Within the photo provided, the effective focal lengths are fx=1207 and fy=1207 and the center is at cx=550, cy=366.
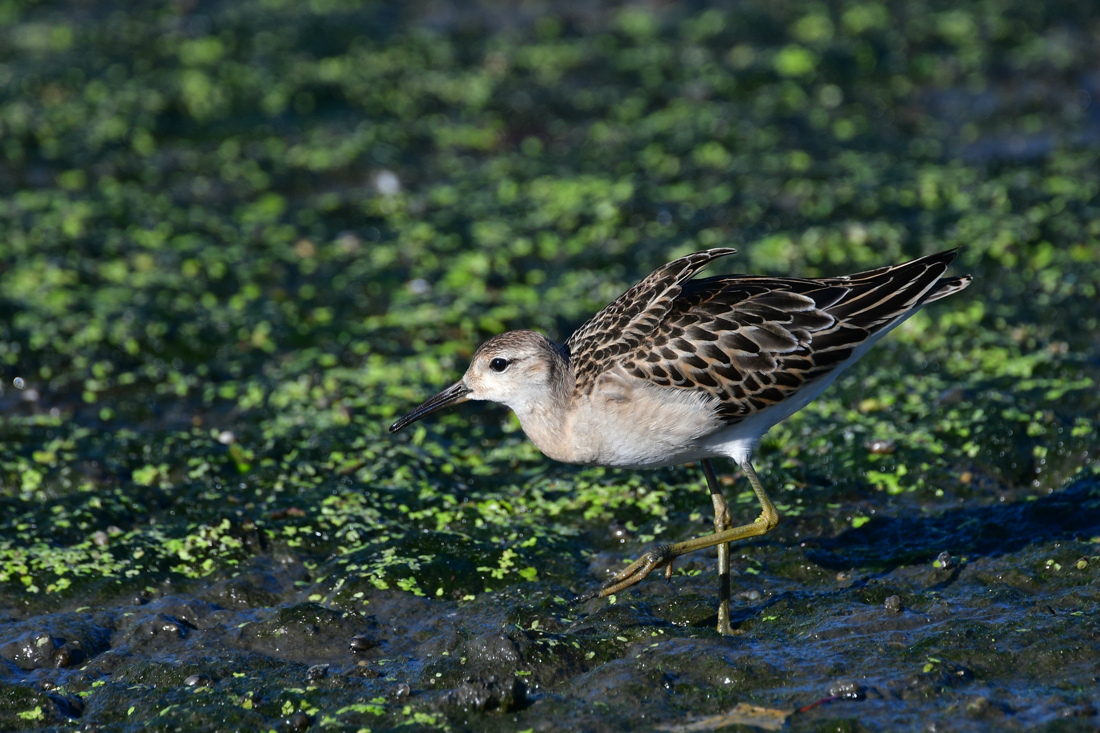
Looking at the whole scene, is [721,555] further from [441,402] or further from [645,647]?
[441,402]

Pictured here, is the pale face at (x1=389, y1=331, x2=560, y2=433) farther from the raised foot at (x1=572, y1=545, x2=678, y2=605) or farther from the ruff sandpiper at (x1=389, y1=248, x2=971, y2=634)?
the raised foot at (x1=572, y1=545, x2=678, y2=605)

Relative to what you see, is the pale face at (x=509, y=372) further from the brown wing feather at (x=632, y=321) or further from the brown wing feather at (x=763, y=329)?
the brown wing feather at (x=763, y=329)

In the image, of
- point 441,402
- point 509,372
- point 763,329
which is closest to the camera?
point 763,329

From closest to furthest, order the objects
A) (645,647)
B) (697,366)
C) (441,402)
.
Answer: (645,647), (697,366), (441,402)

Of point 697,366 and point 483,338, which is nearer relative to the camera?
point 697,366

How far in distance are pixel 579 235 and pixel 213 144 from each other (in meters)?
4.35

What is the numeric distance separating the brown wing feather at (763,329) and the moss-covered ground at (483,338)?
1.12 m

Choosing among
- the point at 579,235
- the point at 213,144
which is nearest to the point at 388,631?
the point at 579,235

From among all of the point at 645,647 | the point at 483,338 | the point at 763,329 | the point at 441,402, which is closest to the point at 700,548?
the point at 645,647

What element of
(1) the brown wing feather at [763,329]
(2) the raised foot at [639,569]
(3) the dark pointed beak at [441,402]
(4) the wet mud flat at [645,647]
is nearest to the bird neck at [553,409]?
(1) the brown wing feather at [763,329]

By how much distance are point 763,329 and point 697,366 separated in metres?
0.45

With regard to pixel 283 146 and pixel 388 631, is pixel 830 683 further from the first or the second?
pixel 283 146

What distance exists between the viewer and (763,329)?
6.36 m

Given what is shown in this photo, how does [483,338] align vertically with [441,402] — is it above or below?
below
